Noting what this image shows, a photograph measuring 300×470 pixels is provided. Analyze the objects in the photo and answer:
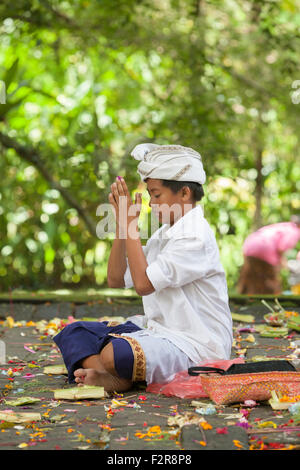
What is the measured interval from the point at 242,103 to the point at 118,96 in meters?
1.51

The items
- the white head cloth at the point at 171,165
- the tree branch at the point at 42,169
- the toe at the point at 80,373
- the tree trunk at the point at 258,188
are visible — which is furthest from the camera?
the tree trunk at the point at 258,188

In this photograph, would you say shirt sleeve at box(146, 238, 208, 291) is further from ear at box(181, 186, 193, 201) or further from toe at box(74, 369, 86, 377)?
toe at box(74, 369, 86, 377)

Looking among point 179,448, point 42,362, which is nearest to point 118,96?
point 42,362

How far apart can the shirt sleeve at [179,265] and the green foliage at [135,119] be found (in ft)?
9.26

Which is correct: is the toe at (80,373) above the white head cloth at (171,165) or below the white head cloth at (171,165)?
below

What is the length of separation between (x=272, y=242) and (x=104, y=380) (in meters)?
3.28

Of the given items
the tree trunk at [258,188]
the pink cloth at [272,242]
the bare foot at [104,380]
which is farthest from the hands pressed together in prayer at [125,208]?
the tree trunk at [258,188]

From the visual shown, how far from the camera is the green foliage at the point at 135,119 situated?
586 centimetres

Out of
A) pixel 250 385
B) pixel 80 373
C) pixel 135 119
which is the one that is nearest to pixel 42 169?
pixel 135 119

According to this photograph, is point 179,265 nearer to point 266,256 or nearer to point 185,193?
point 185,193

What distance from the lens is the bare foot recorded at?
2957 millimetres

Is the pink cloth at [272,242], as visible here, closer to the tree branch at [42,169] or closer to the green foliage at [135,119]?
the green foliage at [135,119]

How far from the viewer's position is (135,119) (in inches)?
288

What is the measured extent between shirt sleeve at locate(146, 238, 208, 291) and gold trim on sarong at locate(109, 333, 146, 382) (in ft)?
0.80
